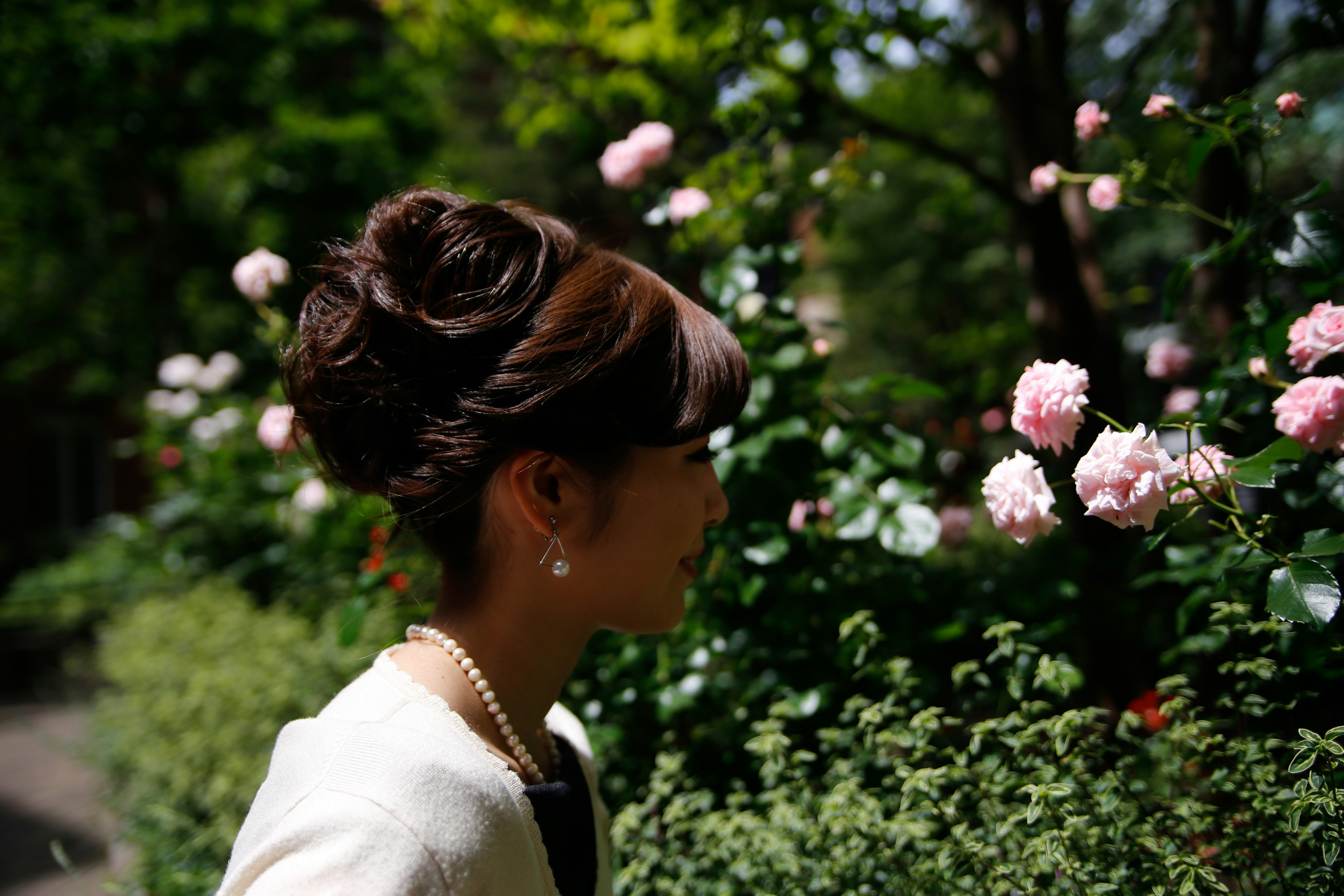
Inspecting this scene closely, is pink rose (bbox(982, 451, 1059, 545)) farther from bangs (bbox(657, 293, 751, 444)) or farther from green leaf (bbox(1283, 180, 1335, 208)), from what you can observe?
green leaf (bbox(1283, 180, 1335, 208))

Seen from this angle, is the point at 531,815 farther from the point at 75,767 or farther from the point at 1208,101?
the point at 75,767

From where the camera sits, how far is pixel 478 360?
115cm

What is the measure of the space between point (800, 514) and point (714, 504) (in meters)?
0.88

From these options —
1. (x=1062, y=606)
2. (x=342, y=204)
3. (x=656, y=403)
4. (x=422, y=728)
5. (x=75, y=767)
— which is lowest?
(x=75, y=767)

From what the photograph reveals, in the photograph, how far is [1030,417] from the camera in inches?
44.5

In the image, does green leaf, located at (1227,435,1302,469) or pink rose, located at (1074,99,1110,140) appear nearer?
green leaf, located at (1227,435,1302,469)

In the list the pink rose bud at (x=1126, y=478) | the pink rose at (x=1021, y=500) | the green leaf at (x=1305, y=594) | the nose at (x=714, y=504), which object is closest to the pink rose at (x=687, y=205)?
the nose at (x=714, y=504)

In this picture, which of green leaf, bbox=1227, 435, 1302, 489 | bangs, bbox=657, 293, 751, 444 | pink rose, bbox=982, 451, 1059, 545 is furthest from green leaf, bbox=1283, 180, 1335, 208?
bangs, bbox=657, 293, 751, 444

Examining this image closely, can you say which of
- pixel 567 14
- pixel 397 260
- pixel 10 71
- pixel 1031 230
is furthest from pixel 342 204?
pixel 397 260

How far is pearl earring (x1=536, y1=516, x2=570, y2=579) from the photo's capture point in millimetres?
1184

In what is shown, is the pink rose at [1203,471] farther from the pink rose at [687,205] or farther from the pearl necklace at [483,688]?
the pink rose at [687,205]

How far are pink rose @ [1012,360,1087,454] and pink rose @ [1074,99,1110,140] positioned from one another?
74cm

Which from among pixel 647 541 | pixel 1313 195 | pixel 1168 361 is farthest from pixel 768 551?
pixel 1168 361

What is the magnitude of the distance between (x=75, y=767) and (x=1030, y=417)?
18.6 ft
